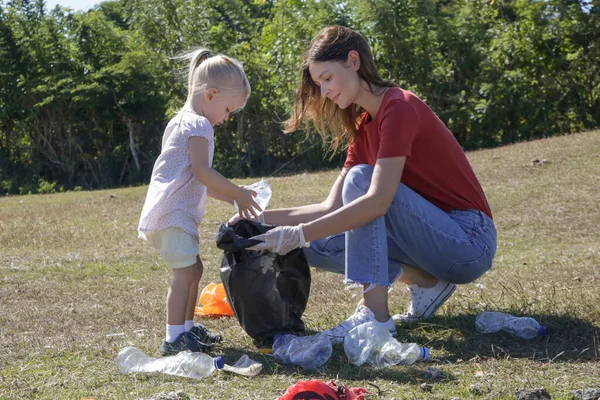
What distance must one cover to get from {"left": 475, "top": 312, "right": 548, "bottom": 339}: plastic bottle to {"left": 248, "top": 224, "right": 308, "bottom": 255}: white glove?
95 cm

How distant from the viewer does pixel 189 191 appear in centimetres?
407

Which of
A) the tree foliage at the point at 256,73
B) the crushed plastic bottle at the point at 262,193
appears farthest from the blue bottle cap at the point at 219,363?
the tree foliage at the point at 256,73

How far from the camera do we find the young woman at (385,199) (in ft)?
12.2

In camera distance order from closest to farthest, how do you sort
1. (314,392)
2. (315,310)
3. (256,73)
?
(314,392)
(315,310)
(256,73)

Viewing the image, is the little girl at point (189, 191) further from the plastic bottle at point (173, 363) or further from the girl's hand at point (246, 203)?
the plastic bottle at point (173, 363)

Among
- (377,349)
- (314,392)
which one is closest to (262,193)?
(377,349)

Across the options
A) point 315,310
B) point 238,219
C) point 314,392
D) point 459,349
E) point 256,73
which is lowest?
point 315,310

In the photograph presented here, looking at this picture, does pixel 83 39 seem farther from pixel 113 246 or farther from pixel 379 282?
pixel 379 282

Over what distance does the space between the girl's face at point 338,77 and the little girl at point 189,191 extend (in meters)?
0.46

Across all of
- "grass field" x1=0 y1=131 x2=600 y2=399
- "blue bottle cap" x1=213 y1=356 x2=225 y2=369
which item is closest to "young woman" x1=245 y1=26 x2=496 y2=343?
"grass field" x1=0 y1=131 x2=600 y2=399

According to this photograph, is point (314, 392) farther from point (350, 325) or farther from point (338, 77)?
point (338, 77)

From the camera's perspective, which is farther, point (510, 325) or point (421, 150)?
point (421, 150)

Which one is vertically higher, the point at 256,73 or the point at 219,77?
the point at 219,77

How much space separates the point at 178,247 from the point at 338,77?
1112mm
